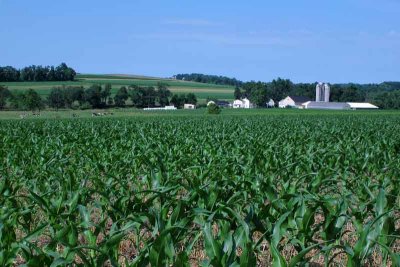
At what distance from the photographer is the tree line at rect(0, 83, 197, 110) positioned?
295 ft

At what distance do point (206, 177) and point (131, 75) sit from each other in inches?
6643

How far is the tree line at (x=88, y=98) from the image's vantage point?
3546 inches

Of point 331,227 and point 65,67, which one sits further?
point 65,67

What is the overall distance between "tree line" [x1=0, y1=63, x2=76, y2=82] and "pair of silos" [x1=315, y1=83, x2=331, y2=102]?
62702 mm

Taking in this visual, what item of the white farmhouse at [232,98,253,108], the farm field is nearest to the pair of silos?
the white farmhouse at [232,98,253,108]

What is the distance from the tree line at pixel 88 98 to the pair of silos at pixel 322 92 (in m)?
46.2

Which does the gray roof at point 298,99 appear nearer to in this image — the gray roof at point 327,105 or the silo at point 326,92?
the silo at point 326,92

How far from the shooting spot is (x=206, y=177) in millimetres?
7602

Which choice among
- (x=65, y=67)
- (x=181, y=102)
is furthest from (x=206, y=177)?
(x=65, y=67)

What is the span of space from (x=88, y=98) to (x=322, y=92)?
237 feet

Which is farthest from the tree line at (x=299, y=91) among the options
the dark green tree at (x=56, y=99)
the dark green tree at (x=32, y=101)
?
the dark green tree at (x=32, y=101)

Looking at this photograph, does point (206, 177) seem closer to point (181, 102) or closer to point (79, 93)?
point (79, 93)

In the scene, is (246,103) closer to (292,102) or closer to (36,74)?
(292,102)

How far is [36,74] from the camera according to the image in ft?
445
